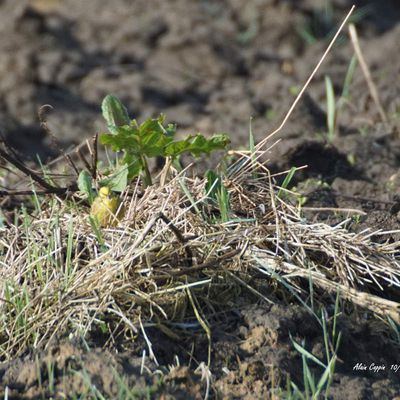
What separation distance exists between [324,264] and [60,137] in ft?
9.61

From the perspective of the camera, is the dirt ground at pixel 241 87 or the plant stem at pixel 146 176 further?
the plant stem at pixel 146 176

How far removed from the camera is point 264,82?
19.1 ft

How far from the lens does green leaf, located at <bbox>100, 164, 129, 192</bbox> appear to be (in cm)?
288

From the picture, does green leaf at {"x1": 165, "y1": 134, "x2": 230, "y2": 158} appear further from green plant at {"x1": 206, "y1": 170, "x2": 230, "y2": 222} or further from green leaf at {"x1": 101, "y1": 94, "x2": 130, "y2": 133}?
green leaf at {"x1": 101, "y1": 94, "x2": 130, "y2": 133}

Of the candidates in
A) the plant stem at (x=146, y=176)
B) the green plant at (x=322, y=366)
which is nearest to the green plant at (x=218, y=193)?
the plant stem at (x=146, y=176)

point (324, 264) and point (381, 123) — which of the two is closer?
point (324, 264)

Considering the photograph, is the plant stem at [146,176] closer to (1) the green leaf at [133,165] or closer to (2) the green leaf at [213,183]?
(1) the green leaf at [133,165]

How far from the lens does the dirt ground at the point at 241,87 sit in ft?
8.75

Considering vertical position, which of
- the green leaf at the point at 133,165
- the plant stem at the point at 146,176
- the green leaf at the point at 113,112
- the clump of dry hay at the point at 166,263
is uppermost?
the green leaf at the point at 113,112

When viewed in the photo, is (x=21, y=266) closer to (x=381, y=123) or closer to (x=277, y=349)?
(x=277, y=349)

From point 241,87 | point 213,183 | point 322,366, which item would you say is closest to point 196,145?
point 213,183

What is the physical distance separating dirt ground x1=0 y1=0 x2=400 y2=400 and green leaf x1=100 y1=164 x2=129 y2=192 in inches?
21.6

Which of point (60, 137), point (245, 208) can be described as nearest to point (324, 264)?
point (245, 208)

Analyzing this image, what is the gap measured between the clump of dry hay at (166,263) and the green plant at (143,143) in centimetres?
7
